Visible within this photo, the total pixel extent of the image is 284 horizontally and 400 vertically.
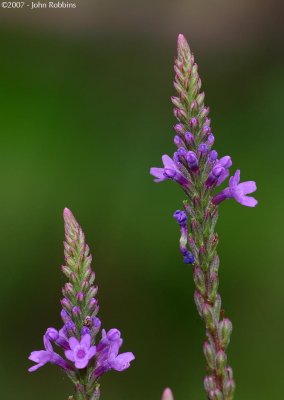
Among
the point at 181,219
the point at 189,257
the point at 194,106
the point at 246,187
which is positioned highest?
the point at 194,106

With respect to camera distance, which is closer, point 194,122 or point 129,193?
point 194,122

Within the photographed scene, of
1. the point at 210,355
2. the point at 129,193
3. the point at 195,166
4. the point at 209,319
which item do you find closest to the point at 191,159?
the point at 195,166

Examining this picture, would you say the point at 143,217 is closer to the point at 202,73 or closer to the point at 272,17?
the point at 202,73

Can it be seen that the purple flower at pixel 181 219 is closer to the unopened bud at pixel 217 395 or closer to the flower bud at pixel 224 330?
the flower bud at pixel 224 330

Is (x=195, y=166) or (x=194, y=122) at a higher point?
(x=194, y=122)

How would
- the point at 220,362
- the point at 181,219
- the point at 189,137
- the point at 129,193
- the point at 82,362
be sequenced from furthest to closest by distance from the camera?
the point at 129,193
the point at 181,219
the point at 189,137
the point at 220,362
the point at 82,362

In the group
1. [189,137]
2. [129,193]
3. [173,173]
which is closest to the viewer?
[189,137]

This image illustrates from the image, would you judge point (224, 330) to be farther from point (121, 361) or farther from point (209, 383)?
point (121, 361)

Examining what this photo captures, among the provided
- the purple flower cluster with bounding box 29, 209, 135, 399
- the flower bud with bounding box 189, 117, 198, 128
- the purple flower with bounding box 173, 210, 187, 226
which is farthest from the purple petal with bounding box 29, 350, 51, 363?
the flower bud with bounding box 189, 117, 198, 128
